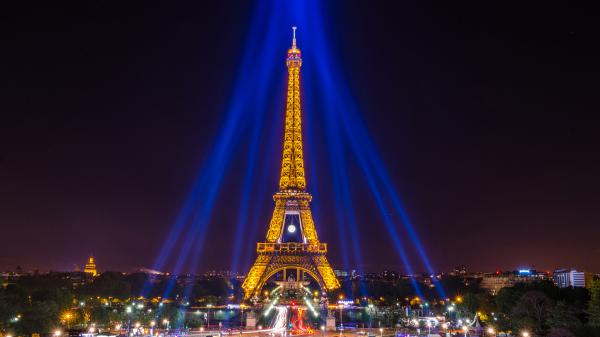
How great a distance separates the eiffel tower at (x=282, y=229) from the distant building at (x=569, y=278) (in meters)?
96.8

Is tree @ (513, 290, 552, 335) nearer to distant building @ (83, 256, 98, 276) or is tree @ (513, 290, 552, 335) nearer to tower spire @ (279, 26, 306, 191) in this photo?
tower spire @ (279, 26, 306, 191)

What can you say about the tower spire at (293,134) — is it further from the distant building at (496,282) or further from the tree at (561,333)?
the distant building at (496,282)

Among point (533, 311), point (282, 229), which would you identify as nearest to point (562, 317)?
point (533, 311)

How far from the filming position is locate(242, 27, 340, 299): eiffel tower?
78.3 meters

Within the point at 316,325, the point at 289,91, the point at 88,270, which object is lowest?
the point at 316,325

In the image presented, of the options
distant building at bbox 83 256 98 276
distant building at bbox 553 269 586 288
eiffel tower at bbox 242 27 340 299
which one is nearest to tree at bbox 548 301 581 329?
eiffel tower at bbox 242 27 340 299

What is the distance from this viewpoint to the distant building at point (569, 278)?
514 feet

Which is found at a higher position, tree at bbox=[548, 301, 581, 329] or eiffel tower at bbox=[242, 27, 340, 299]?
eiffel tower at bbox=[242, 27, 340, 299]

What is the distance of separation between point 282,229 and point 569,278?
114 metres

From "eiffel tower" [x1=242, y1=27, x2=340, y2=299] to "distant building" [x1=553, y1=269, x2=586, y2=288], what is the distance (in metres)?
96.8

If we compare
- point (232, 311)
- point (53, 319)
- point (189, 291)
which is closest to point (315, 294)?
point (189, 291)

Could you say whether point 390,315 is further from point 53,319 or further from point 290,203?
point 53,319

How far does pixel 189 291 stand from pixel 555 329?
234ft

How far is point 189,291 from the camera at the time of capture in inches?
3920
